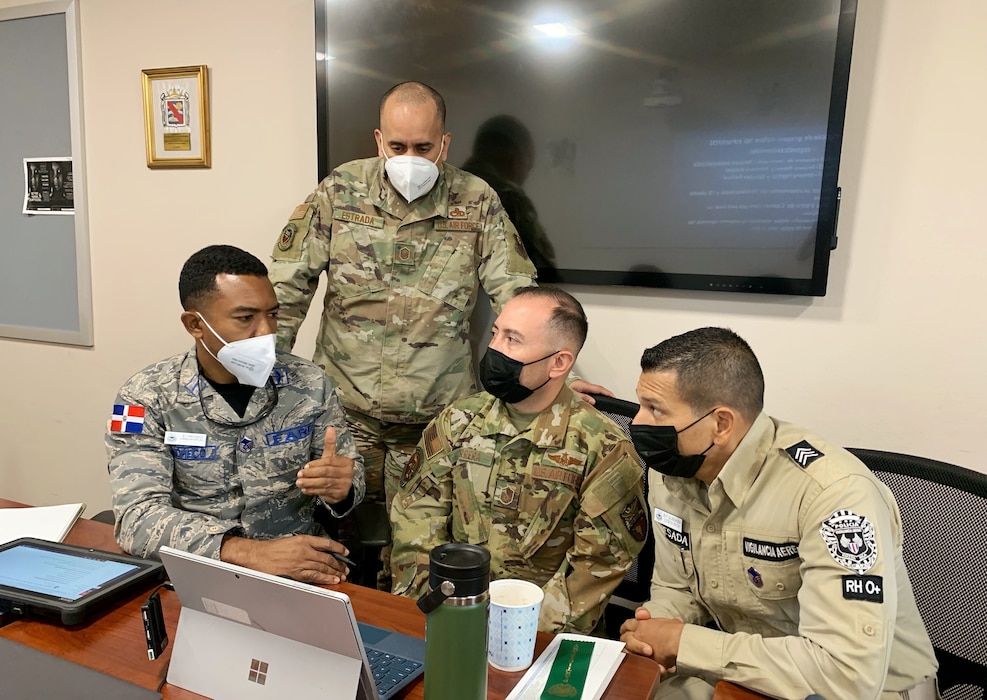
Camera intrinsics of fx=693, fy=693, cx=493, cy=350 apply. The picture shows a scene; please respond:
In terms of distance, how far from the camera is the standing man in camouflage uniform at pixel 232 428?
4.89 feet

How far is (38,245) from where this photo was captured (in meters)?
3.16

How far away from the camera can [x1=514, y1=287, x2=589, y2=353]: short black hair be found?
63.1 inches

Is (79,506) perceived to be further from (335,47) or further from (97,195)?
(97,195)

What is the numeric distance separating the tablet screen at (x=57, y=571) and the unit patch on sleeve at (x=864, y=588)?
1213 millimetres

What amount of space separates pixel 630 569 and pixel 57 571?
1.19 m

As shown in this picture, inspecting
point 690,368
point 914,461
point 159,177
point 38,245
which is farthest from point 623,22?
point 38,245

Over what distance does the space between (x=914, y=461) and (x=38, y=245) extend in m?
3.48

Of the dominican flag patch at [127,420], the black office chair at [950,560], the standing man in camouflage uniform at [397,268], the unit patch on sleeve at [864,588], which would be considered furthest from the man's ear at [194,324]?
the black office chair at [950,560]

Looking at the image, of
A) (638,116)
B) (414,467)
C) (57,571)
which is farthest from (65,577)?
(638,116)

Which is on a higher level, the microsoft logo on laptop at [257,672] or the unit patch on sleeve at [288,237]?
the unit patch on sleeve at [288,237]

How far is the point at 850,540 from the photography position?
1.09 meters

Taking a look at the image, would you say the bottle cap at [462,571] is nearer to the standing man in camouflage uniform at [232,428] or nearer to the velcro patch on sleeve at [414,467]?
the standing man in camouflage uniform at [232,428]

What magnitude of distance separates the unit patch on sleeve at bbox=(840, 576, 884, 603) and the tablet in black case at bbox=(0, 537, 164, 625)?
117 cm

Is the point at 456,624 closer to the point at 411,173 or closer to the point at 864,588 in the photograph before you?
the point at 864,588
